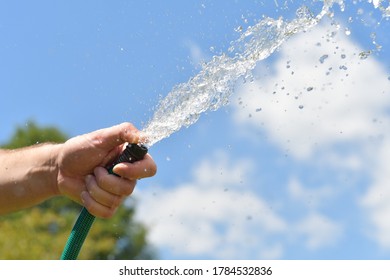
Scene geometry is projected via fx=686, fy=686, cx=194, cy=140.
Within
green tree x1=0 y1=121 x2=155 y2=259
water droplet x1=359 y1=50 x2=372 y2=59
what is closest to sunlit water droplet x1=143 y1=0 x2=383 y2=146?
water droplet x1=359 y1=50 x2=372 y2=59

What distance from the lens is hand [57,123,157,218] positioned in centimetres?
315

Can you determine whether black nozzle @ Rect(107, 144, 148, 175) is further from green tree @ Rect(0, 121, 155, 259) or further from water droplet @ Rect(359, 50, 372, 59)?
green tree @ Rect(0, 121, 155, 259)

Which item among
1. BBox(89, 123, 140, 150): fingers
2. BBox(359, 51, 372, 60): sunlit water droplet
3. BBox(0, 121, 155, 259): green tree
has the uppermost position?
BBox(0, 121, 155, 259): green tree

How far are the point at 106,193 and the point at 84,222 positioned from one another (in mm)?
168

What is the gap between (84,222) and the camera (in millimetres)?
3182

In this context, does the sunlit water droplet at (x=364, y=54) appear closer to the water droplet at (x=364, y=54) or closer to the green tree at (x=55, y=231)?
the water droplet at (x=364, y=54)

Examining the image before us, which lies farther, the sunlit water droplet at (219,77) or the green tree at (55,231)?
the green tree at (55,231)

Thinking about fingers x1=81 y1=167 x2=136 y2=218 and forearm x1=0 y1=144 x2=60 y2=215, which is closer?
fingers x1=81 y1=167 x2=136 y2=218

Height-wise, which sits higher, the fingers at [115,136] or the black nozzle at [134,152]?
the fingers at [115,136]

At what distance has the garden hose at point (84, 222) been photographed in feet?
10.3

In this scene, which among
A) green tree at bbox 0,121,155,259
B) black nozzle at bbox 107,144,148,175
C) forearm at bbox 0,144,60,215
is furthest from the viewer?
green tree at bbox 0,121,155,259

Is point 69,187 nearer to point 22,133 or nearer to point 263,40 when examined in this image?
point 263,40

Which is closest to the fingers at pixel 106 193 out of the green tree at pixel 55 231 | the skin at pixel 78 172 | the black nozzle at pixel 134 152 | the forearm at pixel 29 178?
the skin at pixel 78 172
